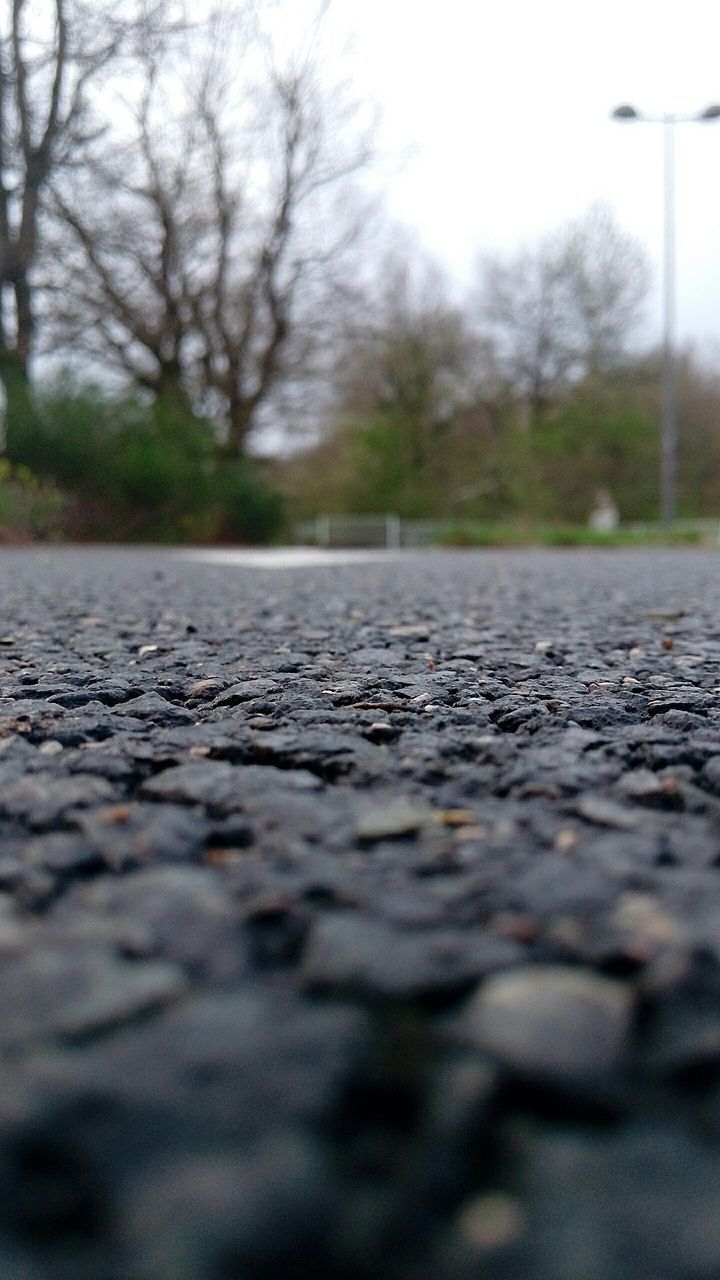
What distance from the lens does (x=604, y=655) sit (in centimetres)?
238

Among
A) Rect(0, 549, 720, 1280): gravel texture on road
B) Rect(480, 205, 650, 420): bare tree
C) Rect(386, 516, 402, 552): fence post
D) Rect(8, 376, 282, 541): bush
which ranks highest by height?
Rect(480, 205, 650, 420): bare tree

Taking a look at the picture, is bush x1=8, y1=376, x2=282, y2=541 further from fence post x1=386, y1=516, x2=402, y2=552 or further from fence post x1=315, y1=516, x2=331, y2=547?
fence post x1=386, y1=516, x2=402, y2=552

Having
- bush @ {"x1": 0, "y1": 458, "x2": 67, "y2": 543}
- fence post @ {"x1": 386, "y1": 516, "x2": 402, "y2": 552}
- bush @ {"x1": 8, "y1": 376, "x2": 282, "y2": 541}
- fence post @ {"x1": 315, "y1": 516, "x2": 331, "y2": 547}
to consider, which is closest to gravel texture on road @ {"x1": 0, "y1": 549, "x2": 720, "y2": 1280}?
bush @ {"x1": 0, "y1": 458, "x2": 67, "y2": 543}

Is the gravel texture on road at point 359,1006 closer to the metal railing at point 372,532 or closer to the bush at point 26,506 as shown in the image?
the bush at point 26,506

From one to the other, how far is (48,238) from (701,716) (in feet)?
53.5

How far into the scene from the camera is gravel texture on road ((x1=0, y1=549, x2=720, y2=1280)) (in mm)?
478

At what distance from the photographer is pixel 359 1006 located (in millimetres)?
622

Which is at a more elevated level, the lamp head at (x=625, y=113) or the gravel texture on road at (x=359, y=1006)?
the lamp head at (x=625, y=113)

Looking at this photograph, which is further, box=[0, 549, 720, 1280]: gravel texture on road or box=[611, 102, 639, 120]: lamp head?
box=[611, 102, 639, 120]: lamp head

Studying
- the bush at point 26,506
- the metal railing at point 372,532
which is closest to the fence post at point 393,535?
the metal railing at point 372,532

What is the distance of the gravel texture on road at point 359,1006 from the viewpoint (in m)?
0.48

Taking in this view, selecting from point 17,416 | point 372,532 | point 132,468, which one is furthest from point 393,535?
point 17,416

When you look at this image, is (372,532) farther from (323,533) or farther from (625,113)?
(625,113)

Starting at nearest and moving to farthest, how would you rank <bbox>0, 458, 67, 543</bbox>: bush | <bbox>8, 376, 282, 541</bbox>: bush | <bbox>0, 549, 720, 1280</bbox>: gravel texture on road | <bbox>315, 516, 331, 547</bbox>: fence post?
1. <bbox>0, 549, 720, 1280</bbox>: gravel texture on road
2. <bbox>0, 458, 67, 543</bbox>: bush
3. <bbox>8, 376, 282, 541</bbox>: bush
4. <bbox>315, 516, 331, 547</bbox>: fence post
